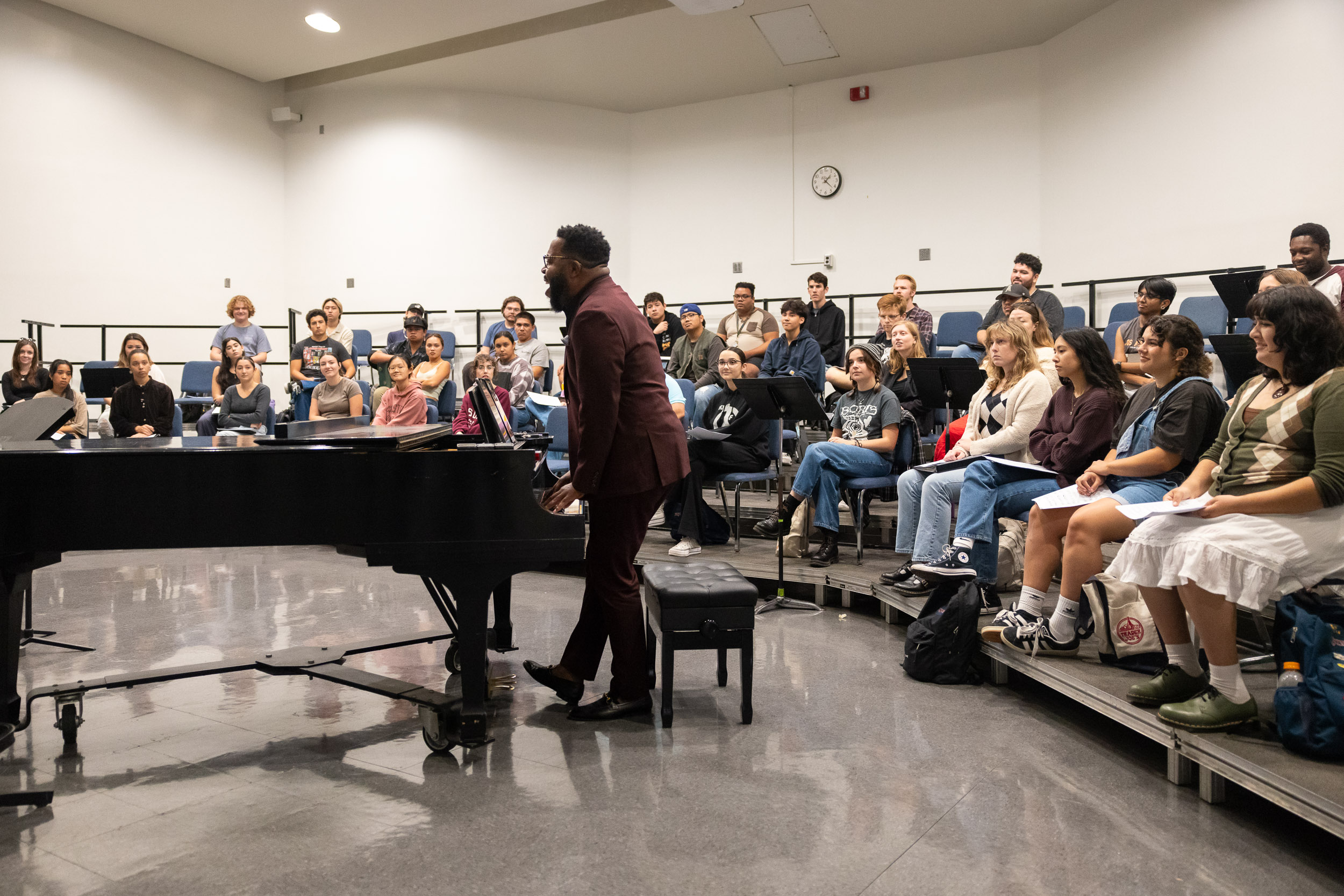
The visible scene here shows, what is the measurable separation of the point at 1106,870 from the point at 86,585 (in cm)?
543

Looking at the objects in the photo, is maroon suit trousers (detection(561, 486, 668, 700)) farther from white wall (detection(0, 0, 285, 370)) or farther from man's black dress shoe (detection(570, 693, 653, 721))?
white wall (detection(0, 0, 285, 370))

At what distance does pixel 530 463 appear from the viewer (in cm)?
279

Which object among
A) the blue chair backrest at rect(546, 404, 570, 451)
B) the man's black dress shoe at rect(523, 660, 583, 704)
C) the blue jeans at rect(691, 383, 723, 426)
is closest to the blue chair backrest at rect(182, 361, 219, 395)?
the blue chair backrest at rect(546, 404, 570, 451)

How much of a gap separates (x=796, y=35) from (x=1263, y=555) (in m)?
8.13

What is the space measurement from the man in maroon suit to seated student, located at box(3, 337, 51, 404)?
7034mm

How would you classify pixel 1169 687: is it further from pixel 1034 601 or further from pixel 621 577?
pixel 621 577

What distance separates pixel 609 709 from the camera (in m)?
3.21

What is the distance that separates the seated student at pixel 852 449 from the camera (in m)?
5.07

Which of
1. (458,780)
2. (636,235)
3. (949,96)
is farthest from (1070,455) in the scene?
(636,235)

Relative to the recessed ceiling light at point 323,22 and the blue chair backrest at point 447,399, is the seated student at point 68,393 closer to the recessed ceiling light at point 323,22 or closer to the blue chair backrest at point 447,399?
the blue chair backrest at point 447,399

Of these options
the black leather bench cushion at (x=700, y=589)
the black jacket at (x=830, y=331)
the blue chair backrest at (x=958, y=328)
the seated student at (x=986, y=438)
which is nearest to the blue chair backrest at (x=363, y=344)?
the black jacket at (x=830, y=331)

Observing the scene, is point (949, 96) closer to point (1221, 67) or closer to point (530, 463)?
point (1221, 67)

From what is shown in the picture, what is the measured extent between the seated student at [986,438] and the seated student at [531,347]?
4.52m

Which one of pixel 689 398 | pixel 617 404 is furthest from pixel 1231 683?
pixel 689 398
